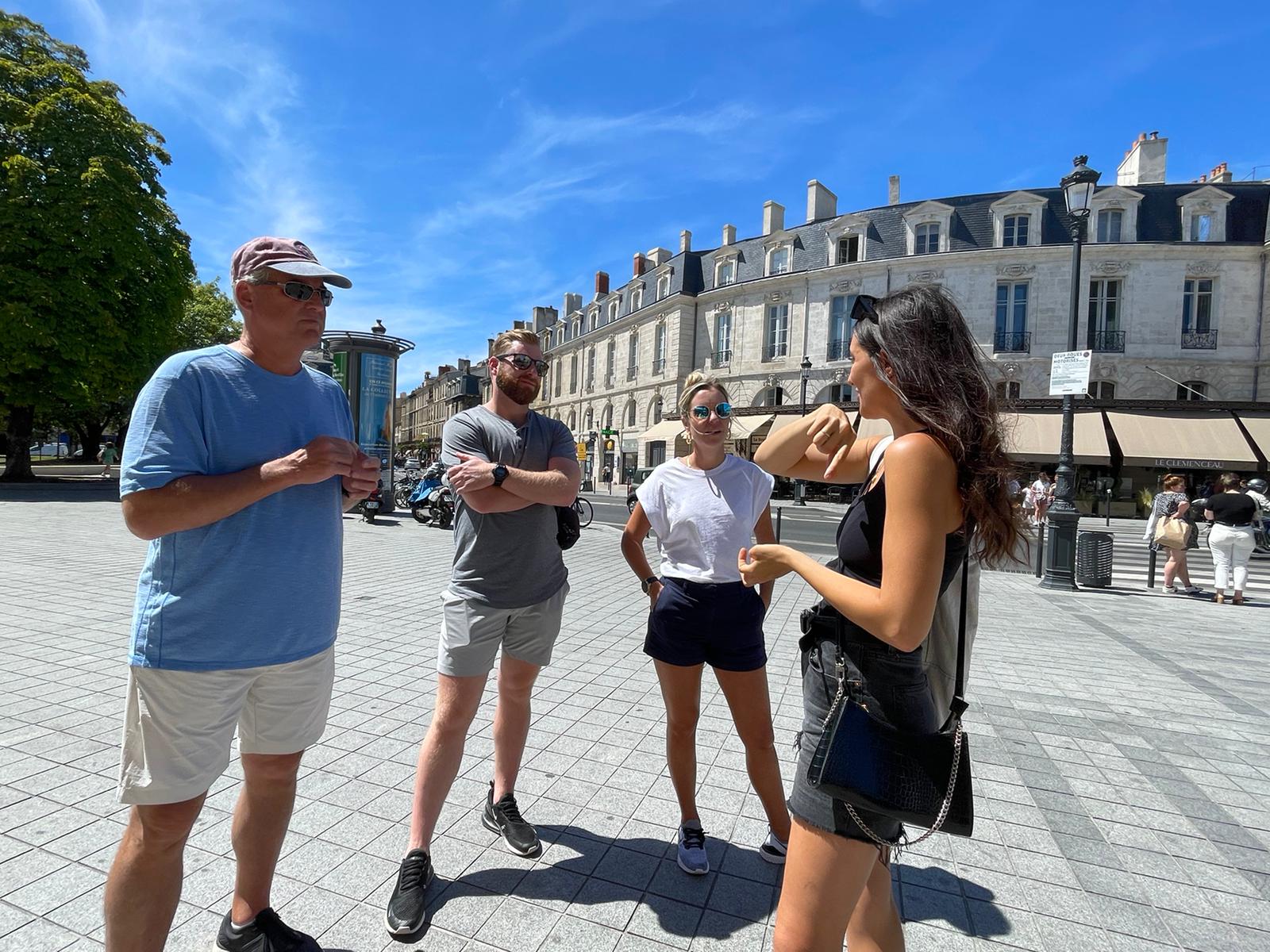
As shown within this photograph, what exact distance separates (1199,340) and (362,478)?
111 feet

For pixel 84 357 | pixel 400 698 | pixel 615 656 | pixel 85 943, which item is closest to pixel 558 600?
pixel 85 943

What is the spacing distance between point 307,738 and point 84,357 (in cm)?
2409

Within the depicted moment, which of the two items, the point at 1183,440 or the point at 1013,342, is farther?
the point at 1013,342

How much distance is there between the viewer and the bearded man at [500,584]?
93.9 inches

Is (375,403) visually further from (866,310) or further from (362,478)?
(866,310)

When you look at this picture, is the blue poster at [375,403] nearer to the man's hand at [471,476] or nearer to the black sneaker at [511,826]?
the black sneaker at [511,826]

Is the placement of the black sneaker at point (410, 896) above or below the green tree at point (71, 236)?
below

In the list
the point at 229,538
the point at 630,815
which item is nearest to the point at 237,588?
the point at 229,538

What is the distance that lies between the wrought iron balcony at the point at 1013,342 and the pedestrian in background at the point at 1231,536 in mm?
20475

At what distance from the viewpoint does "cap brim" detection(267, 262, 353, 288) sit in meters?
1.83

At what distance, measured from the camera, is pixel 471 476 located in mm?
2348

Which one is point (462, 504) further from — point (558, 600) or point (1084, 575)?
point (1084, 575)

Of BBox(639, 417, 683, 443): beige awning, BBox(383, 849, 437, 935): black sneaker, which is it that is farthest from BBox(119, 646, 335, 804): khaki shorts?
BBox(639, 417, 683, 443): beige awning

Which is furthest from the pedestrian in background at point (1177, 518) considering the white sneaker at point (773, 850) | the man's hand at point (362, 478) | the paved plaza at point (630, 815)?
the man's hand at point (362, 478)
